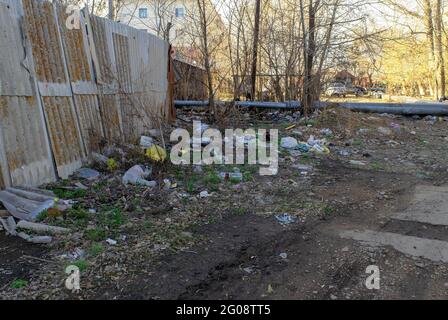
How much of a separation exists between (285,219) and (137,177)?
6.17 ft

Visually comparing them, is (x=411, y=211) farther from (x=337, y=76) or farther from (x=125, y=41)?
(x=337, y=76)

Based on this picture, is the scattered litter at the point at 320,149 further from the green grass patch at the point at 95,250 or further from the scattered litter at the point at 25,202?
the green grass patch at the point at 95,250

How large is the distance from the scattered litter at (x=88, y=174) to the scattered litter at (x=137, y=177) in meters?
0.42

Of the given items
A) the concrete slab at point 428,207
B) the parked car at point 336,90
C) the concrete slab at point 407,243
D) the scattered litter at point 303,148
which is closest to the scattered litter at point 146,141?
Result: the scattered litter at point 303,148

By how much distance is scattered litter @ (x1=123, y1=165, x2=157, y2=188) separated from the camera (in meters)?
4.50

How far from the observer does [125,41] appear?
6.71 meters

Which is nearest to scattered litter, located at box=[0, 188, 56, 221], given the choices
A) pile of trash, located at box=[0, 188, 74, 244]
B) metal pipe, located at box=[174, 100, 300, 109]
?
pile of trash, located at box=[0, 188, 74, 244]

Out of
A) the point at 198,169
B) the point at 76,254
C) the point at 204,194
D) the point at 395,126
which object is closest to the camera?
the point at 76,254

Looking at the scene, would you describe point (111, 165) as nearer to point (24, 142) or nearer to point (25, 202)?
point (24, 142)

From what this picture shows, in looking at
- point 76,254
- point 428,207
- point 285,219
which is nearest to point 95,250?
point 76,254

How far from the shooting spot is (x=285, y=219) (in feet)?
12.1

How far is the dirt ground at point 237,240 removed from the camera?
2.46 metres
